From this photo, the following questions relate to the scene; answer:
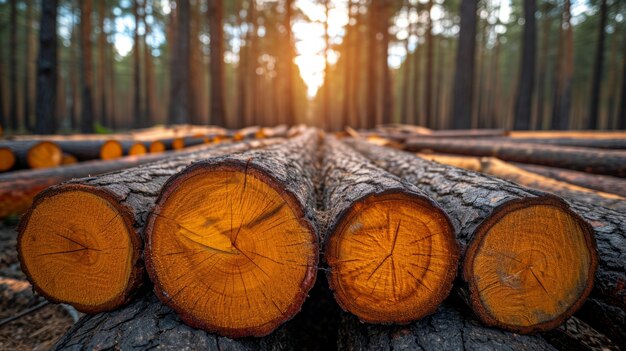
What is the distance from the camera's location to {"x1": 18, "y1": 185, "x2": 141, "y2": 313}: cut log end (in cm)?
132

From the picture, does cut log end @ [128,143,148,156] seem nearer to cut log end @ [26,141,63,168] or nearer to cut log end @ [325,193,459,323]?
cut log end @ [26,141,63,168]

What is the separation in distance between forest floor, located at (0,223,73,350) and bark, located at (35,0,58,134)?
666 centimetres

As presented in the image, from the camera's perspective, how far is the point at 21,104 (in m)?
26.5

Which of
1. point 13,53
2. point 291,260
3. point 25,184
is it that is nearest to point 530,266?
point 291,260

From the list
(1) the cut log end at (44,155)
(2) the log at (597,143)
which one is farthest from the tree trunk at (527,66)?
(1) the cut log end at (44,155)

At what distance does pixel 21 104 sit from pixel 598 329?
37.4 m

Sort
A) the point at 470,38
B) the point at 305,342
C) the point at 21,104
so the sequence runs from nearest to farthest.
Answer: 1. the point at 305,342
2. the point at 470,38
3. the point at 21,104

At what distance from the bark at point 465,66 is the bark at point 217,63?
8320 mm

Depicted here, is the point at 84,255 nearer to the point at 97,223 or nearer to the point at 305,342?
the point at 97,223

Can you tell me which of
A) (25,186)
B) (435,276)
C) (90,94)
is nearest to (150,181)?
(435,276)

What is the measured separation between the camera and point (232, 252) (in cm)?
128

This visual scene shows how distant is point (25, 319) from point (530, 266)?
315 cm

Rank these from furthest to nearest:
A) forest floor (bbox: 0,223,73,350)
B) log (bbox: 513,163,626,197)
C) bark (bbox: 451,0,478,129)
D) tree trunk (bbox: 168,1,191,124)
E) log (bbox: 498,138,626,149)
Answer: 1. tree trunk (bbox: 168,1,191,124)
2. bark (bbox: 451,0,478,129)
3. log (bbox: 498,138,626,149)
4. log (bbox: 513,163,626,197)
5. forest floor (bbox: 0,223,73,350)

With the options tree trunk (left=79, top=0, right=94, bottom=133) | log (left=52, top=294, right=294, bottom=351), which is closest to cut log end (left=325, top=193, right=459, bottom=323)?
log (left=52, top=294, right=294, bottom=351)
